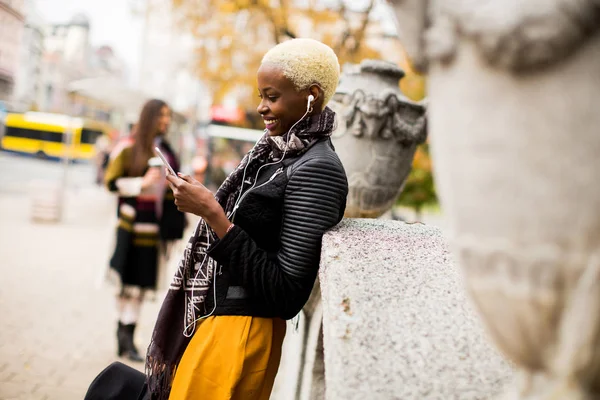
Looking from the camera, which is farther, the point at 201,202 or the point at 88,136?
the point at 88,136

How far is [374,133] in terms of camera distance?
380cm

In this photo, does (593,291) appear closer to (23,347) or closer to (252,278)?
(252,278)

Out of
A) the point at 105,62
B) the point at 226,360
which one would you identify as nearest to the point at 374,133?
the point at 226,360

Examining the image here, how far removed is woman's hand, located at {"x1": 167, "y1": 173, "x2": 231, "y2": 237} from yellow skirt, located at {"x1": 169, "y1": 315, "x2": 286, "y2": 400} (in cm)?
37

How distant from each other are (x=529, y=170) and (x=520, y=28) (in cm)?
25

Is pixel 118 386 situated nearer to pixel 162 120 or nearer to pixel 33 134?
pixel 162 120

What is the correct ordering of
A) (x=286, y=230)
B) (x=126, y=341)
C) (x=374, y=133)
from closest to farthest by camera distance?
(x=286, y=230) → (x=374, y=133) → (x=126, y=341)

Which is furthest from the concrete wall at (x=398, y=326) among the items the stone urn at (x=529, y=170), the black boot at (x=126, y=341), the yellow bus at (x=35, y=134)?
the yellow bus at (x=35, y=134)

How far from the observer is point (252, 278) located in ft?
7.04

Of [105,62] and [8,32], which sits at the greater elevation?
[105,62]

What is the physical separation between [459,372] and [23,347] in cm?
483

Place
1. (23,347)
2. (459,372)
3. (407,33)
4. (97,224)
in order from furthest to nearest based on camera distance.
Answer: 1. (97,224)
2. (23,347)
3. (459,372)
4. (407,33)

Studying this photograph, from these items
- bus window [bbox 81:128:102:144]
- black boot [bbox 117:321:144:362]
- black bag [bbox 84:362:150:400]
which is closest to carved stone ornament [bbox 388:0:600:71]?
black bag [bbox 84:362:150:400]

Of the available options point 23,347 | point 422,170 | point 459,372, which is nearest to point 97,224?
point 422,170
